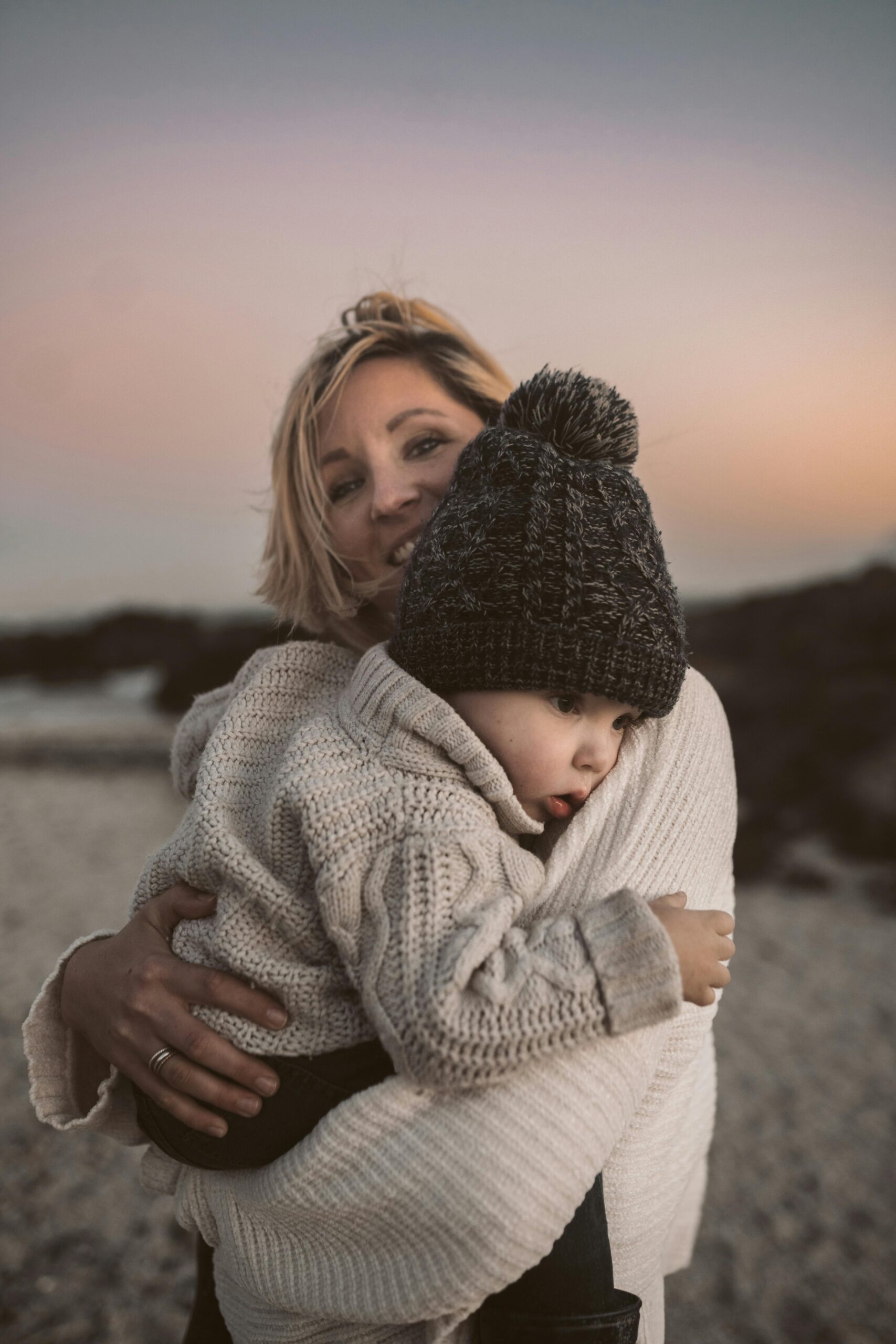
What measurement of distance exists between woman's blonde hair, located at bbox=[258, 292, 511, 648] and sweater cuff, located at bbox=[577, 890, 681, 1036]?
1.18 m

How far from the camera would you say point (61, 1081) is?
1.70m

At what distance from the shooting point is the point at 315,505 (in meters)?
2.12

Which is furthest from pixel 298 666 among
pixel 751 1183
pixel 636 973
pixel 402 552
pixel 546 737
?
pixel 751 1183

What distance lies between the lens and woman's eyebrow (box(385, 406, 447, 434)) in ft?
6.69

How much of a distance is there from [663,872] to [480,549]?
60cm

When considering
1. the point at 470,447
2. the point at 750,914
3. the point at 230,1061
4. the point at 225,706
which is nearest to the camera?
the point at 230,1061

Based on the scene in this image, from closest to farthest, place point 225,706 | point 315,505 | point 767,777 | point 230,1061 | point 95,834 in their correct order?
point 230,1061
point 225,706
point 315,505
point 95,834
point 767,777

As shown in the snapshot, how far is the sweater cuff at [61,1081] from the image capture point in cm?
162

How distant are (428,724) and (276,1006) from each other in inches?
19.3

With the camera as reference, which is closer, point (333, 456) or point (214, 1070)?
point (214, 1070)

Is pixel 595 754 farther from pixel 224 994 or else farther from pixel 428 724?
pixel 224 994

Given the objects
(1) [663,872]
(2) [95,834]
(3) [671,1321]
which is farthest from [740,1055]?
(2) [95,834]

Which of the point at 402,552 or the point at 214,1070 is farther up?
the point at 402,552

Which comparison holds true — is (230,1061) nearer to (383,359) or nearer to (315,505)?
(315,505)
